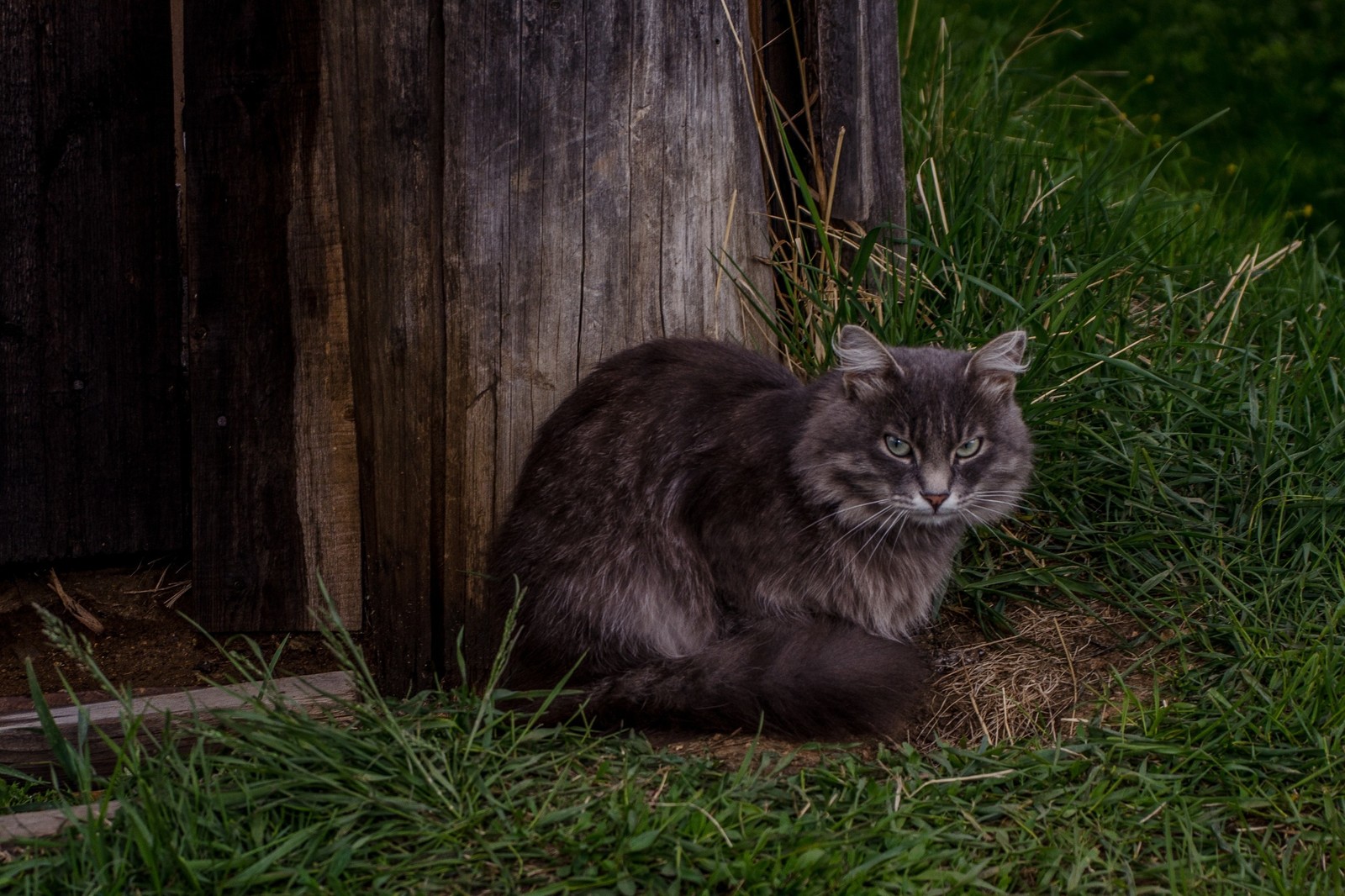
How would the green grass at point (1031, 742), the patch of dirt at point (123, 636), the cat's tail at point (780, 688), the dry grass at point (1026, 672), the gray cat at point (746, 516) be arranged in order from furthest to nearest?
the patch of dirt at point (123, 636) → the dry grass at point (1026, 672) → the gray cat at point (746, 516) → the cat's tail at point (780, 688) → the green grass at point (1031, 742)

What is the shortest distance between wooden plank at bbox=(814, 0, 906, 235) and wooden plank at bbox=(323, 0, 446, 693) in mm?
1181

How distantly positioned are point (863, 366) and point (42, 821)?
2.01m

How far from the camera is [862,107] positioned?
3.75 meters

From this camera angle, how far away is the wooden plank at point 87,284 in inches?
144

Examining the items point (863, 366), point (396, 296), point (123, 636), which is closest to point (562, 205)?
point (396, 296)

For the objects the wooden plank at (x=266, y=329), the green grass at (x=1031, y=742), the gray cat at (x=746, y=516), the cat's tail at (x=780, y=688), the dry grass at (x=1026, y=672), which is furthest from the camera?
the wooden plank at (x=266, y=329)

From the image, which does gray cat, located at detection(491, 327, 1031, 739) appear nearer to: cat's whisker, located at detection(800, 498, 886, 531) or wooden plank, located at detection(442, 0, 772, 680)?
cat's whisker, located at detection(800, 498, 886, 531)

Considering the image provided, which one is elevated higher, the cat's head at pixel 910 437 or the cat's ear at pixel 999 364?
the cat's ear at pixel 999 364

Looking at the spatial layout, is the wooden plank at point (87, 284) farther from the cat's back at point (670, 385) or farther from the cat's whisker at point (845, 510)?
the cat's whisker at point (845, 510)

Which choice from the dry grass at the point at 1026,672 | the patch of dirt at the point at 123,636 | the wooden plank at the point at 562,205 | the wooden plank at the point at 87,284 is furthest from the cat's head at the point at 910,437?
the wooden plank at the point at 87,284

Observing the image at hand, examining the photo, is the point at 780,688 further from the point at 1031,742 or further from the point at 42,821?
the point at 42,821

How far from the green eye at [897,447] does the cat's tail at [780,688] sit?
442mm

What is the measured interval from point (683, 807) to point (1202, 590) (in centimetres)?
157

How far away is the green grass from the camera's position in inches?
89.5
